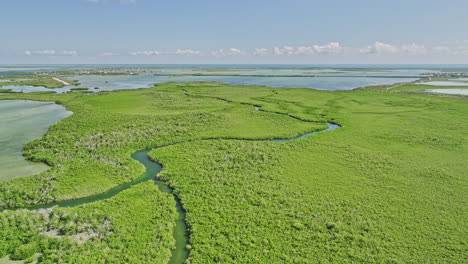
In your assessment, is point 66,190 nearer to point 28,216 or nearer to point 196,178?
point 28,216

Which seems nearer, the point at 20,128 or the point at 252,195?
the point at 252,195

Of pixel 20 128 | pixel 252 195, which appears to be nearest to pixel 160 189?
pixel 252 195

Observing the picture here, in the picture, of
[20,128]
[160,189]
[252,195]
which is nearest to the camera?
[252,195]

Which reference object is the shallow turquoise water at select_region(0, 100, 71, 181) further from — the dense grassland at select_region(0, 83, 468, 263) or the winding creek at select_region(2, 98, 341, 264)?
the winding creek at select_region(2, 98, 341, 264)

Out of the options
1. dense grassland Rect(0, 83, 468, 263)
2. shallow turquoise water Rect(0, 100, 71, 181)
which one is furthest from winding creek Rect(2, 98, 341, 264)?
shallow turquoise water Rect(0, 100, 71, 181)

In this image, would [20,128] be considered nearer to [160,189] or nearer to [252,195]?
[160,189]

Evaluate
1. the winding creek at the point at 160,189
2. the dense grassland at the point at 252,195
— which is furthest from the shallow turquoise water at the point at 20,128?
the winding creek at the point at 160,189
